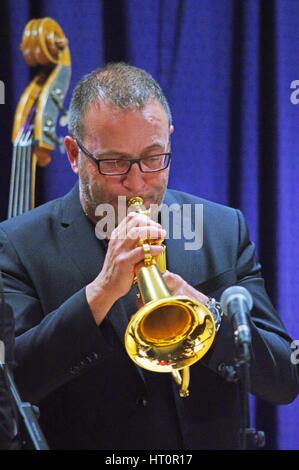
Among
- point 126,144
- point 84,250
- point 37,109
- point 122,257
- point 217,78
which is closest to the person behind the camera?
point 122,257

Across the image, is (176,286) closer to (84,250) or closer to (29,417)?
(84,250)

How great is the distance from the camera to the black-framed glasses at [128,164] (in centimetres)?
226

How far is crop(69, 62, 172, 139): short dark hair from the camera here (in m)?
2.29

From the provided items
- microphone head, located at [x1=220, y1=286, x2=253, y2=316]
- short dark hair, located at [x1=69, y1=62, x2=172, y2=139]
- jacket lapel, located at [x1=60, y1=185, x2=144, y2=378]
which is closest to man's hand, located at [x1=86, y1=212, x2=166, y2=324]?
jacket lapel, located at [x1=60, y1=185, x2=144, y2=378]

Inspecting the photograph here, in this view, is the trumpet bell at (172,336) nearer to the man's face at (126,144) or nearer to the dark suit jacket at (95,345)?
the dark suit jacket at (95,345)

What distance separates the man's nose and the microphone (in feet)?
1.71

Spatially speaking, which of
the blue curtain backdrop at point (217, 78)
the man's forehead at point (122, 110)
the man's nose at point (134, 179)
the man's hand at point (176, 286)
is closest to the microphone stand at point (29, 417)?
the man's hand at point (176, 286)

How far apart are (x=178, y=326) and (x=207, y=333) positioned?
0.08m

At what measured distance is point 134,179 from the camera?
2.26m

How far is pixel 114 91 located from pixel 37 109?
25.3 inches

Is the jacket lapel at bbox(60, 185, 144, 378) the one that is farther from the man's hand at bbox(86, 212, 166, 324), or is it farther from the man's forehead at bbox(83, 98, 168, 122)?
the man's forehead at bbox(83, 98, 168, 122)

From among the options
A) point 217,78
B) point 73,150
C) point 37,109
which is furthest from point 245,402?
point 217,78

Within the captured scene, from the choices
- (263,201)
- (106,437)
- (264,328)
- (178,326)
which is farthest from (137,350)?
(263,201)

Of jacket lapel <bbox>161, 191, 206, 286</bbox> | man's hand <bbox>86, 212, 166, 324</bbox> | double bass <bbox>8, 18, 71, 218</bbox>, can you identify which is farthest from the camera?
double bass <bbox>8, 18, 71, 218</bbox>
